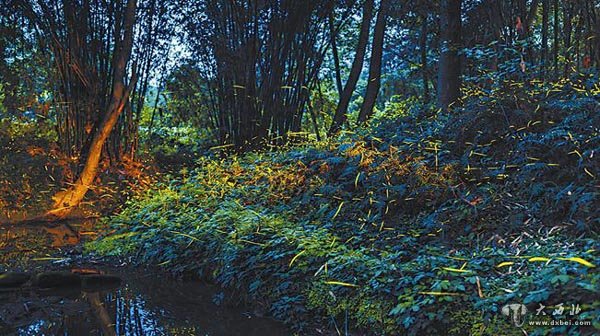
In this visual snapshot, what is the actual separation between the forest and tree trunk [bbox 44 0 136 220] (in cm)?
2

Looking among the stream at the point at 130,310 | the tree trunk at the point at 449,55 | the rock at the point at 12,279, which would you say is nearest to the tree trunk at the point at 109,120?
the stream at the point at 130,310

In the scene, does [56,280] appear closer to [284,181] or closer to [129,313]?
[129,313]

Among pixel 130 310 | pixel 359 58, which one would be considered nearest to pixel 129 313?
pixel 130 310

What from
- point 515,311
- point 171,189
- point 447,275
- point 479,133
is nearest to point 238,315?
point 447,275

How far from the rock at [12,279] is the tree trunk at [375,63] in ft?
12.1

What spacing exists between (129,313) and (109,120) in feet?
10.6

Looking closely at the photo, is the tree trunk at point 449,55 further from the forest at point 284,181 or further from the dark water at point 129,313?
the dark water at point 129,313

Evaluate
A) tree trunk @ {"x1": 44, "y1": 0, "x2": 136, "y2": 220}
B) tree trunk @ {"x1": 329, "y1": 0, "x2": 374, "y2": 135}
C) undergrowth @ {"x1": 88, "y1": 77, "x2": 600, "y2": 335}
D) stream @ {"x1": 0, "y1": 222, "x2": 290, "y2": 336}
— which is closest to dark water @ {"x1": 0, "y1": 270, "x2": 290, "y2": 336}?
stream @ {"x1": 0, "y1": 222, "x2": 290, "y2": 336}

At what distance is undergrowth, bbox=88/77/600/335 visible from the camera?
182cm

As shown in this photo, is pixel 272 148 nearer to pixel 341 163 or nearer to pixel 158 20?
pixel 341 163

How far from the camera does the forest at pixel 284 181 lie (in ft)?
6.77

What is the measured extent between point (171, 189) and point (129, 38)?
1.71 metres

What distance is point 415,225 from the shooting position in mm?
2629

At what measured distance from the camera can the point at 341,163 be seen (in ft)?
11.3
